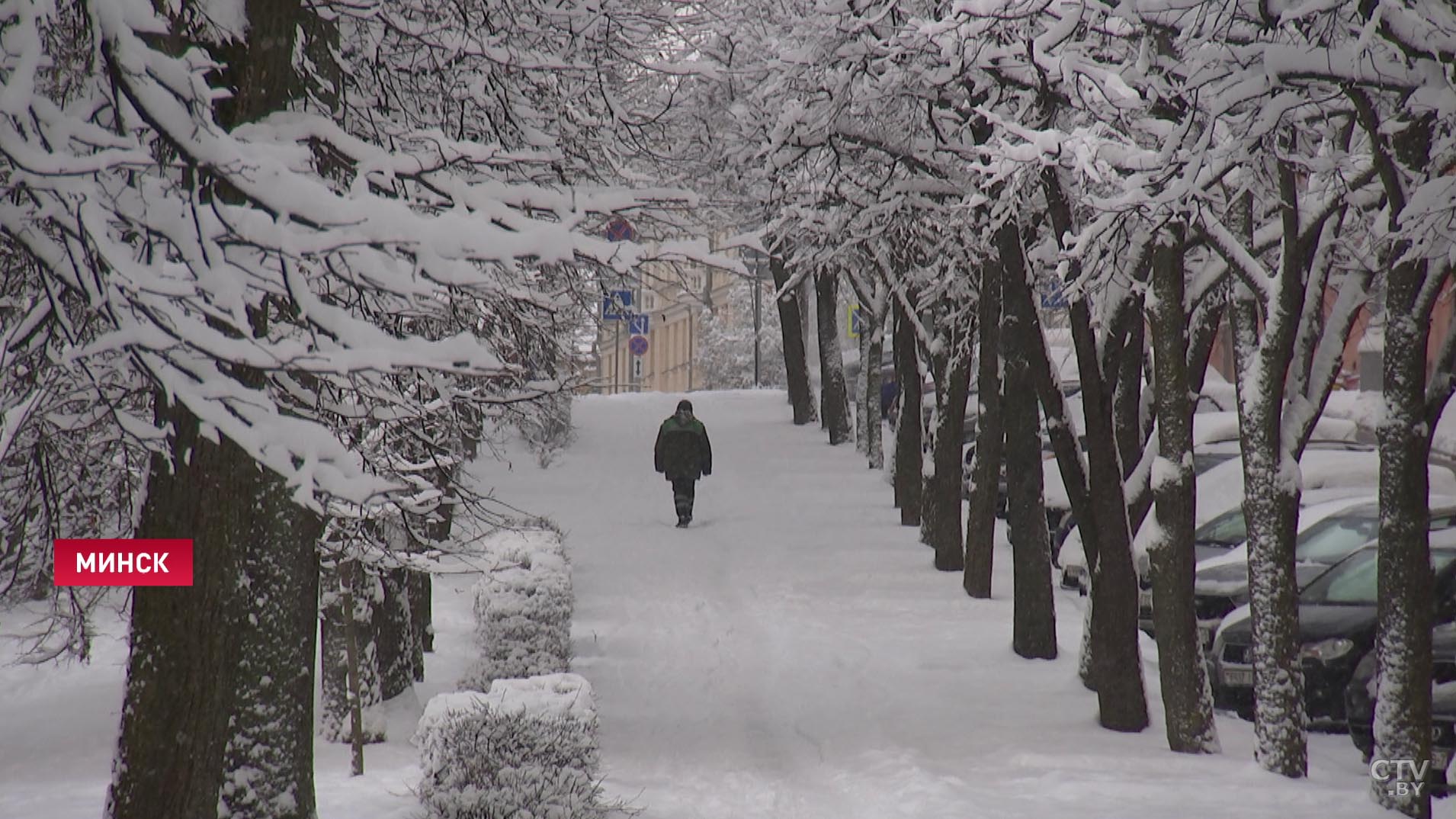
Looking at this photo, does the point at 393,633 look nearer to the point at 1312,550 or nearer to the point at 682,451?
the point at 1312,550

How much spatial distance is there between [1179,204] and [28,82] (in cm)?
572

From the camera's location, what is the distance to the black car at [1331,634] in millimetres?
11141

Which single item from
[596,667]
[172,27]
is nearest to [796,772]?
[596,667]

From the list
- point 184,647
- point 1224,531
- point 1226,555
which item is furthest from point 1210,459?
point 184,647

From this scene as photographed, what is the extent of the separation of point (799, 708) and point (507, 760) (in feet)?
14.6

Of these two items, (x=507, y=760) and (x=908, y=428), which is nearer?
(x=507, y=760)

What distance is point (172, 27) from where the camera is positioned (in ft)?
16.7

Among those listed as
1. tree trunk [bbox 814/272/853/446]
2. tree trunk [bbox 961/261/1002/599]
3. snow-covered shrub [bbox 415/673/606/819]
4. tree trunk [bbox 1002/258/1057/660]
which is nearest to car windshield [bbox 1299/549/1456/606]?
tree trunk [bbox 1002/258/1057/660]

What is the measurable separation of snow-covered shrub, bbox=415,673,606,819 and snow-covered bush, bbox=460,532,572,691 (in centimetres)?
403

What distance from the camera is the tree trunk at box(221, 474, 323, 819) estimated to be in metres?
6.73

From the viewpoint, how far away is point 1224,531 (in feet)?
50.2

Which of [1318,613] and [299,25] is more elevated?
[299,25]

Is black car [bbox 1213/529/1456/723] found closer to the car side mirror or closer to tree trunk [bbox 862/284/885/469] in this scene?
the car side mirror

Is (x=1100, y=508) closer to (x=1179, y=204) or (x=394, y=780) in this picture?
(x=1179, y=204)
